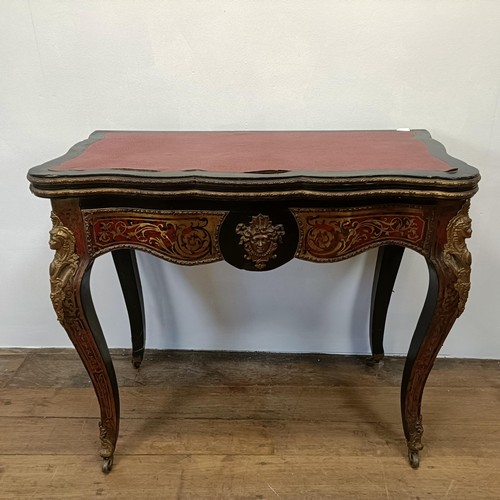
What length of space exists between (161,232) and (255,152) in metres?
0.26

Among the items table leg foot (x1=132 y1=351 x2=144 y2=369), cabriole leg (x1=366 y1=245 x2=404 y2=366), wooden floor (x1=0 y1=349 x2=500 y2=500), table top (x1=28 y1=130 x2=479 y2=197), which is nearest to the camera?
table top (x1=28 y1=130 x2=479 y2=197)

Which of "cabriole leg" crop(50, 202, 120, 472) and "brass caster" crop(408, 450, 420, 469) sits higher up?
"cabriole leg" crop(50, 202, 120, 472)

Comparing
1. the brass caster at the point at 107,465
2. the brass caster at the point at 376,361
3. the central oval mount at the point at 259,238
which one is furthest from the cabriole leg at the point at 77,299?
the brass caster at the point at 376,361

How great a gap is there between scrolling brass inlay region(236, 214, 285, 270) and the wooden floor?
549 mm

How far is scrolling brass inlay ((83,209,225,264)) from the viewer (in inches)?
35.8

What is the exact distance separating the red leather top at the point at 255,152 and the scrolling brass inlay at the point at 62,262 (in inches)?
4.8

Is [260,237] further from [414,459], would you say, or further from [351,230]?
[414,459]

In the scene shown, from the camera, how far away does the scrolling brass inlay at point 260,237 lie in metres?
0.90

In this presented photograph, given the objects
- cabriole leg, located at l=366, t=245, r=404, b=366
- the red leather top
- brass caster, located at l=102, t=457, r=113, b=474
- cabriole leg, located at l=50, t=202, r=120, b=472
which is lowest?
brass caster, located at l=102, t=457, r=113, b=474

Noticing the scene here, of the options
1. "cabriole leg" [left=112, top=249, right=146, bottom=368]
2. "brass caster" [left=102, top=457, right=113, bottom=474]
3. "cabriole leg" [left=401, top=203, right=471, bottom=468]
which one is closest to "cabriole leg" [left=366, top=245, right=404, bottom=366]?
"cabriole leg" [left=401, top=203, right=471, bottom=468]

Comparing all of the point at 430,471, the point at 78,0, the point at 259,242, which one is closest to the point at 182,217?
the point at 259,242

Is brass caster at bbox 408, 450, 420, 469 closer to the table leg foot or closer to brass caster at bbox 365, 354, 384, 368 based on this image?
brass caster at bbox 365, 354, 384, 368

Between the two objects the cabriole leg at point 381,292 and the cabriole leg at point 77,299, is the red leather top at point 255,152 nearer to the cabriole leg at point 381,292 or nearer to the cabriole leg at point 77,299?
the cabriole leg at point 77,299

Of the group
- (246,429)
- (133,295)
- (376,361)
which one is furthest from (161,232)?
(376,361)
